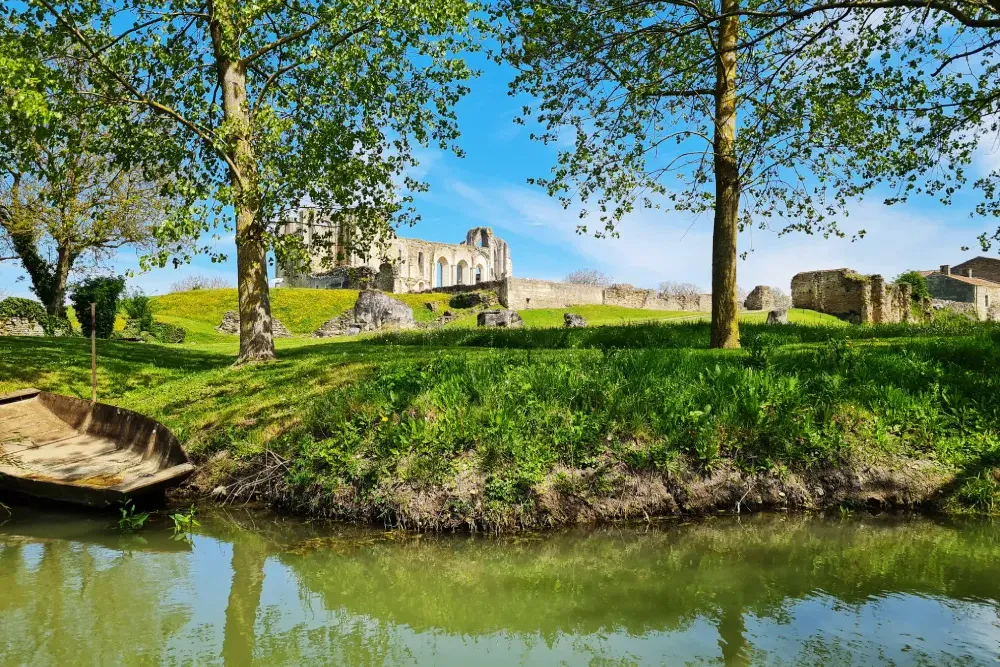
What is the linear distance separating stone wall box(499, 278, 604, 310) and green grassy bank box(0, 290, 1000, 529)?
30035 millimetres

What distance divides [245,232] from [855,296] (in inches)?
953

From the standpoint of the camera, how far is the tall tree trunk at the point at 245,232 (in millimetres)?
11391

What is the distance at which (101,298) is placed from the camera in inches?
1009

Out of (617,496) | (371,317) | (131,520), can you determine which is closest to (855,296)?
(371,317)

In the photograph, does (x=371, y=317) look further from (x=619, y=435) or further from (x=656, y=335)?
(x=619, y=435)

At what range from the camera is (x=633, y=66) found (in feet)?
32.0

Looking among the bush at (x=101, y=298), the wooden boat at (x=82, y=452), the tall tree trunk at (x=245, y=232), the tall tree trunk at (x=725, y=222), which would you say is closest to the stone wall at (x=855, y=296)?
the tall tree trunk at (x=725, y=222)

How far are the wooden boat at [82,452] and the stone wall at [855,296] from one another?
25773 millimetres

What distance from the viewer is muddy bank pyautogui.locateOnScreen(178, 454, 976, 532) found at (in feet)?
20.0

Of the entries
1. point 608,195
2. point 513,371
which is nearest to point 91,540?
point 513,371

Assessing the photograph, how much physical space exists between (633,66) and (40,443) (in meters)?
9.16

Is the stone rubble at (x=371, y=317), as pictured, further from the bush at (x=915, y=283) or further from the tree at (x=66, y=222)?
the bush at (x=915, y=283)

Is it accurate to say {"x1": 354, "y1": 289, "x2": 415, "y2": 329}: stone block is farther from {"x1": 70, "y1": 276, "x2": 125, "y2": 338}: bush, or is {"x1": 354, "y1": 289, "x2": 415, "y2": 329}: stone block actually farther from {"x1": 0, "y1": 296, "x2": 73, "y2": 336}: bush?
{"x1": 0, "y1": 296, "x2": 73, "y2": 336}: bush

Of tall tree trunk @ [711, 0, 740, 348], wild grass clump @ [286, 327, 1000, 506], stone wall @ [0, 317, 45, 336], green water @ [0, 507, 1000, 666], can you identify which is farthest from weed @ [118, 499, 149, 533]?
stone wall @ [0, 317, 45, 336]
